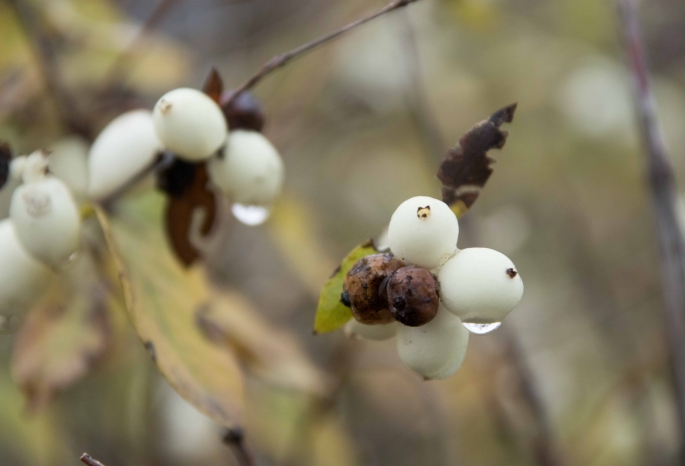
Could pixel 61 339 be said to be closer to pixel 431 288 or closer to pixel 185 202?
pixel 185 202

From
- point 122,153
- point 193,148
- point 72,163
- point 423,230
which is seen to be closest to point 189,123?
point 193,148

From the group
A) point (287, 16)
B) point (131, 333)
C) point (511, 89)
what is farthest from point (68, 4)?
point (511, 89)

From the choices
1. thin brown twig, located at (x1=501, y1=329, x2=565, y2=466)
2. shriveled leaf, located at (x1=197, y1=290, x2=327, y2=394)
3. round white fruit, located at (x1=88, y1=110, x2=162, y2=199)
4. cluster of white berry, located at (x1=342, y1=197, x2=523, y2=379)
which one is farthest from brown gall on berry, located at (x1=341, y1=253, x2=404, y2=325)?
thin brown twig, located at (x1=501, y1=329, x2=565, y2=466)

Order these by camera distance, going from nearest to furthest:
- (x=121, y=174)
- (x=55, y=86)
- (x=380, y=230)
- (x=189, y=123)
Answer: (x=189, y=123) → (x=121, y=174) → (x=55, y=86) → (x=380, y=230)

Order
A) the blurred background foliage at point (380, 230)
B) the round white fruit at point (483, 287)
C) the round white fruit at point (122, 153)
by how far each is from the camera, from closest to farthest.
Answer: the round white fruit at point (483, 287) → the round white fruit at point (122, 153) → the blurred background foliage at point (380, 230)

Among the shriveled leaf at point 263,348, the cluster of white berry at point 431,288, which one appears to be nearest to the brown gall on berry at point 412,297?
the cluster of white berry at point 431,288

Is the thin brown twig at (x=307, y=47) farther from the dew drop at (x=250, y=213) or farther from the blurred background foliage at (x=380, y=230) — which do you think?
Answer: the blurred background foliage at (x=380, y=230)
